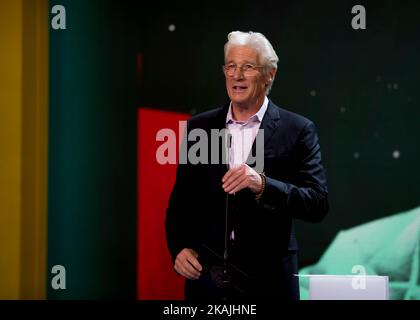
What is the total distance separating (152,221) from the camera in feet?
10.8

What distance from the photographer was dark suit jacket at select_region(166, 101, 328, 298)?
102 inches

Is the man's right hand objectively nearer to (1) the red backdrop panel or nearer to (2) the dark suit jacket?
(2) the dark suit jacket

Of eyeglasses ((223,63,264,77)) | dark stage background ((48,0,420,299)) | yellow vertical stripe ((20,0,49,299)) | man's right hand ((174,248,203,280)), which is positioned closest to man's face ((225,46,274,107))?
eyeglasses ((223,63,264,77))

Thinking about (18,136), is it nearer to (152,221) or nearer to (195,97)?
(152,221)

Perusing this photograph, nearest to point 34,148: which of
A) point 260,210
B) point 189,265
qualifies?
point 189,265

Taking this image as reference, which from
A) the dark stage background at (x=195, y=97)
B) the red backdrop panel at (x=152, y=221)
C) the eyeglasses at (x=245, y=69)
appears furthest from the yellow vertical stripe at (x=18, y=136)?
the eyeglasses at (x=245, y=69)

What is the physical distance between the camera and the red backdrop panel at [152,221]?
3.28 m

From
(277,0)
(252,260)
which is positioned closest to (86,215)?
(252,260)

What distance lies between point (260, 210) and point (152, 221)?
0.82 metres

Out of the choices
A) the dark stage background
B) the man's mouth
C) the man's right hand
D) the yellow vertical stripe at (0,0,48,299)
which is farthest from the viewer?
the dark stage background

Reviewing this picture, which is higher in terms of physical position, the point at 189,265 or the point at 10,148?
the point at 10,148

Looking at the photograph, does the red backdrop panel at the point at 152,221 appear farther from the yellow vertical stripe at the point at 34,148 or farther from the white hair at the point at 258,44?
the white hair at the point at 258,44
